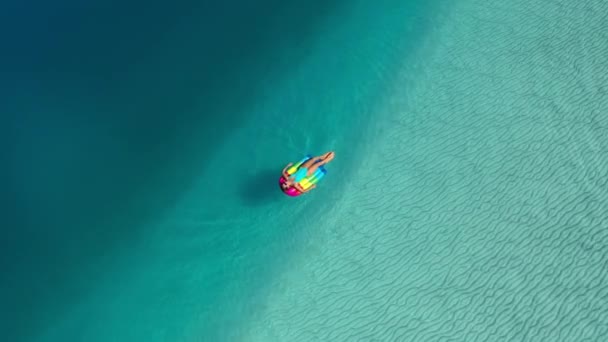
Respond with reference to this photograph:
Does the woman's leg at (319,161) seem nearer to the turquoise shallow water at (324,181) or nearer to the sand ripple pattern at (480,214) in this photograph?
the turquoise shallow water at (324,181)

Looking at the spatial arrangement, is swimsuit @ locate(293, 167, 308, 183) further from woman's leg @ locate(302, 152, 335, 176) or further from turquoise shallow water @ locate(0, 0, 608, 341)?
turquoise shallow water @ locate(0, 0, 608, 341)

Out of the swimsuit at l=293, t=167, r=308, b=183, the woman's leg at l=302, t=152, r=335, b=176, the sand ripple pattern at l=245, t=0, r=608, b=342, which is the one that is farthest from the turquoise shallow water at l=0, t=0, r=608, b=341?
the swimsuit at l=293, t=167, r=308, b=183

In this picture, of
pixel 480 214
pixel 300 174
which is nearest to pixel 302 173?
pixel 300 174

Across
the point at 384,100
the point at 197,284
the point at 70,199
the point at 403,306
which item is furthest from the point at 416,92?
the point at 70,199

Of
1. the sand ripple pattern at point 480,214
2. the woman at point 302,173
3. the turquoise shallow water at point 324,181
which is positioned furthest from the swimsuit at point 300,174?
the sand ripple pattern at point 480,214

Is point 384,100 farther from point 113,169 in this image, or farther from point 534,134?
point 113,169

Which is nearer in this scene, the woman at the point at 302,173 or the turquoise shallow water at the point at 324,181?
the turquoise shallow water at the point at 324,181
